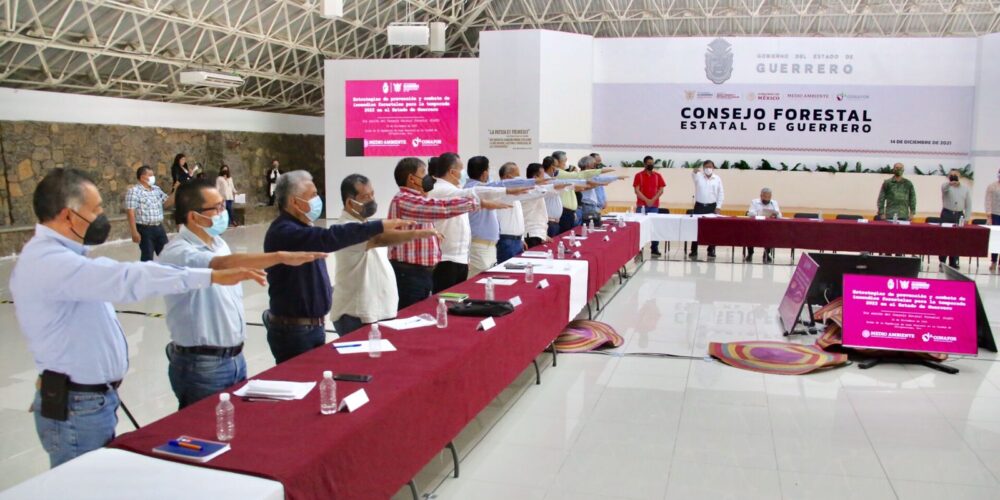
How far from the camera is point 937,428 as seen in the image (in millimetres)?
4184

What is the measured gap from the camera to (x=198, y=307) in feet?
8.67

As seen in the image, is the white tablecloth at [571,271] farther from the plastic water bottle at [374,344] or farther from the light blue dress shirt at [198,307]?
the light blue dress shirt at [198,307]

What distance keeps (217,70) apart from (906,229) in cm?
1272

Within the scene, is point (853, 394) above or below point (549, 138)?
below

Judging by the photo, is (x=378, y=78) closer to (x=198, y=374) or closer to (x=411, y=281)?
(x=411, y=281)

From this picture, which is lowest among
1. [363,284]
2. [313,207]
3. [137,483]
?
[137,483]

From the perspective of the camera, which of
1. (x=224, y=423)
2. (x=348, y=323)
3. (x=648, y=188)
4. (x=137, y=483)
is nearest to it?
(x=137, y=483)

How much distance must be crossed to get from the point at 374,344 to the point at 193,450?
116cm

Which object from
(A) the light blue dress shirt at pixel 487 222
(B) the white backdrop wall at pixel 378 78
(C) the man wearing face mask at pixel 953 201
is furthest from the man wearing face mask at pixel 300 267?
(B) the white backdrop wall at pixel 378 78

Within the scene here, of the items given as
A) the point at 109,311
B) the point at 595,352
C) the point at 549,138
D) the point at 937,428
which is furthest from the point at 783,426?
the point at 549,138

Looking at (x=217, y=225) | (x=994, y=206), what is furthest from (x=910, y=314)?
(x=994, y=206)

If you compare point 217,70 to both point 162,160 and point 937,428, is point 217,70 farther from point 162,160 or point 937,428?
point 937,428

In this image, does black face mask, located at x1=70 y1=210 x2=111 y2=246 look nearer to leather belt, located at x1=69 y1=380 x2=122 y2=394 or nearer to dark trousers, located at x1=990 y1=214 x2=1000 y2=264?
leather belt, located at x1=69 y1=380 x2=122 y2=394

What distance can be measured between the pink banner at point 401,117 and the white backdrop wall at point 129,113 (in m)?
3.76
